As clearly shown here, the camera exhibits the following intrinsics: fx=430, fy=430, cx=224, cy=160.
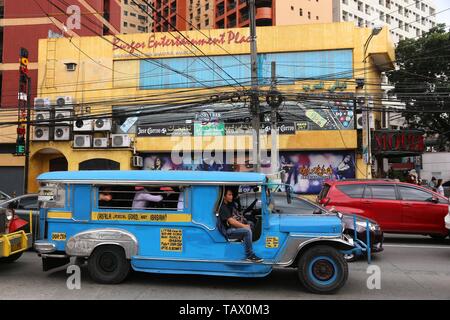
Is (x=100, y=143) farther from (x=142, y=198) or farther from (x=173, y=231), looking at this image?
(x=173, y=231)

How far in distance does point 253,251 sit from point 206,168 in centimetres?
1574

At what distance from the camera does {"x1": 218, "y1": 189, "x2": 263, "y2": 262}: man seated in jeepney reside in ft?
21.9

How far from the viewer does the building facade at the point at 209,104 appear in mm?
21266

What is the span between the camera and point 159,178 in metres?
6.96

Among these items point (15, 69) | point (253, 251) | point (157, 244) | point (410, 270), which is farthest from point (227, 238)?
point (15, 69)

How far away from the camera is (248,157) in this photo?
22.0 meters

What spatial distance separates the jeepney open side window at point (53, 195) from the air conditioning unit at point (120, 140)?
15.0 meters

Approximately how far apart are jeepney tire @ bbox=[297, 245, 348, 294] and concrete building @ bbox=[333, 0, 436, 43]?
6338 cm

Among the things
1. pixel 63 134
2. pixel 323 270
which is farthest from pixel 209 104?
pixel 323 270

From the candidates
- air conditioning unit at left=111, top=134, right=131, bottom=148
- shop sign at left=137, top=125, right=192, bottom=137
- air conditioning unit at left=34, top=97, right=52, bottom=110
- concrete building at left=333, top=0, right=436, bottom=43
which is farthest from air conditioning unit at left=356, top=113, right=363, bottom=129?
concrete building at left=333, top=0, right=436, bottom=43

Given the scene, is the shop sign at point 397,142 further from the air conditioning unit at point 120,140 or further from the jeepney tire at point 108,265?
the jeepney tire at point 108,265

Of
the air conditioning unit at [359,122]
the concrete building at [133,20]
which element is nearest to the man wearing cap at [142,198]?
the air conditioning unit at [359,122]

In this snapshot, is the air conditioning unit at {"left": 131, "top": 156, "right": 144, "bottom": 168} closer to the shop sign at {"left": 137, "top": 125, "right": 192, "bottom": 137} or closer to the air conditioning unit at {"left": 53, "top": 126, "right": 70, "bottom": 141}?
the shop sign at {"left": 137, "top": 125, "right": 192, "bottom": 137}

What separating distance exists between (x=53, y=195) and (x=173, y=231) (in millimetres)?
2203
